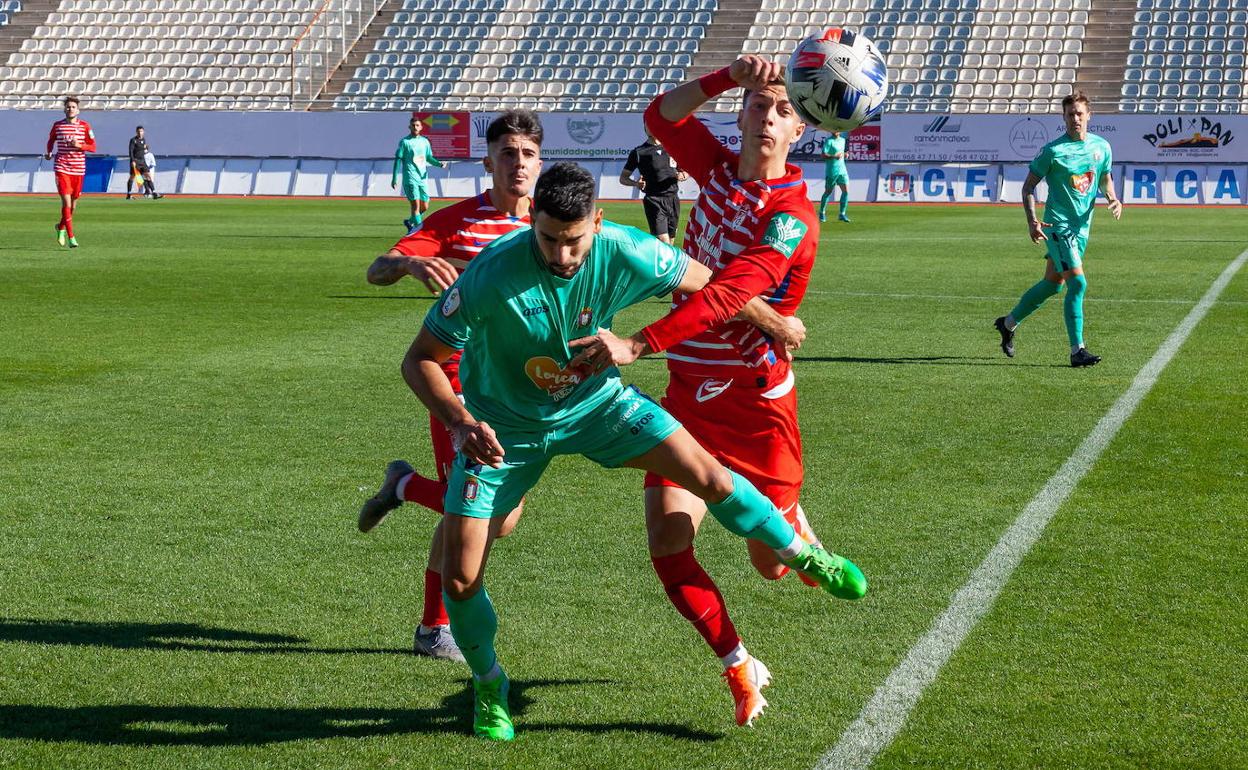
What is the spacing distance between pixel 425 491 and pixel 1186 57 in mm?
39779

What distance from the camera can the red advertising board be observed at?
3994cm

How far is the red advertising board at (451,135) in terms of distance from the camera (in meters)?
39.9

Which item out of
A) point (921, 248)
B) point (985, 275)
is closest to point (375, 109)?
point (921, 248)

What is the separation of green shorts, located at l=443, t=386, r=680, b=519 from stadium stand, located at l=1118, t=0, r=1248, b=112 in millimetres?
37322

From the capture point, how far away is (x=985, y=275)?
18.2m

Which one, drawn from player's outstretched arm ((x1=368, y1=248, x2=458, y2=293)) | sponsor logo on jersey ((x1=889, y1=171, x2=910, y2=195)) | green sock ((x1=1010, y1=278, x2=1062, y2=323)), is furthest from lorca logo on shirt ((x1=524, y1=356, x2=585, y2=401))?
sponsor logo on jersey ((x1=889, y1=171, x2=910, y2=195))

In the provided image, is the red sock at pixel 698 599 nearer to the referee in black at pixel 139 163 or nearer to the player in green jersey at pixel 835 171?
the player in green jersey at pixel 835 171

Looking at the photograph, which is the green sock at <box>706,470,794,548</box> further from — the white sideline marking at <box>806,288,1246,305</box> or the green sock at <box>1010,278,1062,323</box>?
the white sideline marking at <box>806,288,1246,305</box>

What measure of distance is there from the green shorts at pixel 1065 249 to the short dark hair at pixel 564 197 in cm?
823

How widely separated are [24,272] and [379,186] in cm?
2196

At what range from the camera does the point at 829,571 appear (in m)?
4.53

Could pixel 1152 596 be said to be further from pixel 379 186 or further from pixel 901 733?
pixel 379 186

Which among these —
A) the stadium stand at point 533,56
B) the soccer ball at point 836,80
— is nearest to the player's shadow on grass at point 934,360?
the soccer ball at point 836,80

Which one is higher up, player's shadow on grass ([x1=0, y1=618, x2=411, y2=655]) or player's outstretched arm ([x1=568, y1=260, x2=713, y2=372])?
player's outstretched arm ([x1=568, y1=260, x2=713, y2=372])
